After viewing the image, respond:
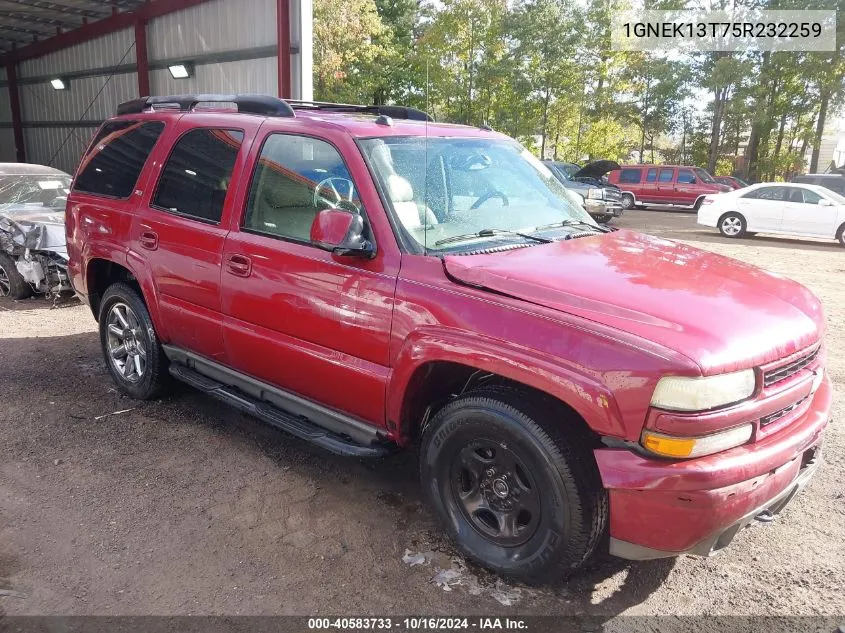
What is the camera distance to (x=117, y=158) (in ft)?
15.5

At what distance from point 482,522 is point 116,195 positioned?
3.47 m

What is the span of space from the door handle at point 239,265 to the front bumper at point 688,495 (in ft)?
7.02

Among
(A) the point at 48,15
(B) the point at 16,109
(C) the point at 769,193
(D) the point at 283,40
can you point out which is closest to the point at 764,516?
(D) the point at 283,40

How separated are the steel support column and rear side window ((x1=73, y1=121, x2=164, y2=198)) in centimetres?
1163

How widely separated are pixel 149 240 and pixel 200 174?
24.6 inches

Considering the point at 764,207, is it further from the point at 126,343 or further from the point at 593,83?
the point at 593,83

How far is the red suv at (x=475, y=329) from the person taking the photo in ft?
7.81

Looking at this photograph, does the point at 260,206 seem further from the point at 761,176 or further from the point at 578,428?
the point at 761,176

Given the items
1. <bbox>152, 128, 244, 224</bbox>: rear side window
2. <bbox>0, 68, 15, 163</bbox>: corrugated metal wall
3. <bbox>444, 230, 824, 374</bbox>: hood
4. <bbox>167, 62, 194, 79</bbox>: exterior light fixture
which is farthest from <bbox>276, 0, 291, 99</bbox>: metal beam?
<bbox>0, 68, 15, 163</bbox>: corrugated metal wall

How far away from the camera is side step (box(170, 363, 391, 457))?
3205 millimetres

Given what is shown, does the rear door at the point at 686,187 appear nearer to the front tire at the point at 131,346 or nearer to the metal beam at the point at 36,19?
the metal beam at the point at 36,19

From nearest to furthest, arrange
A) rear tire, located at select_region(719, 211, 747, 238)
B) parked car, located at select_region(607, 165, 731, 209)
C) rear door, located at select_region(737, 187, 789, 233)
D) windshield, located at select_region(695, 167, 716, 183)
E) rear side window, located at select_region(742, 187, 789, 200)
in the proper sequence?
rear door, located at select_region(737, 187, 789, 233) < rear side window, located at select_region(742, 187, 789, 200) < rear tire, located at select_region(719, 211, 747, 238) < parked car, located at select_region(607, 165, 731, 209) < windshield, located at select_region(695, 167, 716, 183)

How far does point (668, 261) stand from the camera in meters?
3.21

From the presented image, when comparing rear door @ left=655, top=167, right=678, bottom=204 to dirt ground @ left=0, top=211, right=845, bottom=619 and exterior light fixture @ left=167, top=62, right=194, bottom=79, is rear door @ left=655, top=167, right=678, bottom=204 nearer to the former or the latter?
exterior light fixture @ left=167, top=62, right=194, bottom=79
